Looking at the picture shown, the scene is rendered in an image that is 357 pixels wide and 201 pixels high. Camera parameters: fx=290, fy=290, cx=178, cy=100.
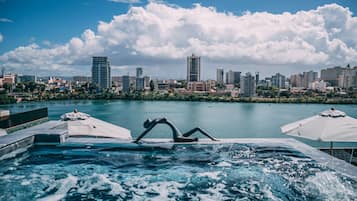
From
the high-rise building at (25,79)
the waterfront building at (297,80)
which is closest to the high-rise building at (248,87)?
the waterfront building at (297,80)

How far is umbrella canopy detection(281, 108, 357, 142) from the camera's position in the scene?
12.3ft

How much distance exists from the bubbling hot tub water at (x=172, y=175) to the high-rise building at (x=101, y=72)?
63646 mm

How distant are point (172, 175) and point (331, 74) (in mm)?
83112

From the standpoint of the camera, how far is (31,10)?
44.1ft

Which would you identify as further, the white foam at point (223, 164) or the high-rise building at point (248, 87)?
the high-rise building at point (248, 87)

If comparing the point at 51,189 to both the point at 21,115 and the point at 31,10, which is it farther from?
the point at 31,10

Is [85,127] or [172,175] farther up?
[85,127]

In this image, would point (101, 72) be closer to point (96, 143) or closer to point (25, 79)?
point (25, 79)

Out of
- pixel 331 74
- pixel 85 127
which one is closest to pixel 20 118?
pixel 85 127

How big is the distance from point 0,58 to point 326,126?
2397cm

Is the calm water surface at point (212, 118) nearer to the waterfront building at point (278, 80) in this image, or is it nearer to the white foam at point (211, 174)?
the white foam at point (211, 174)

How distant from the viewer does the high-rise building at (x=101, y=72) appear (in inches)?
2611

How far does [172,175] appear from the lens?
2994 millimetres

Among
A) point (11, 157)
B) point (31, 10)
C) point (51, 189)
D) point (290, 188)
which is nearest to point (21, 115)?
point (11, 157)
